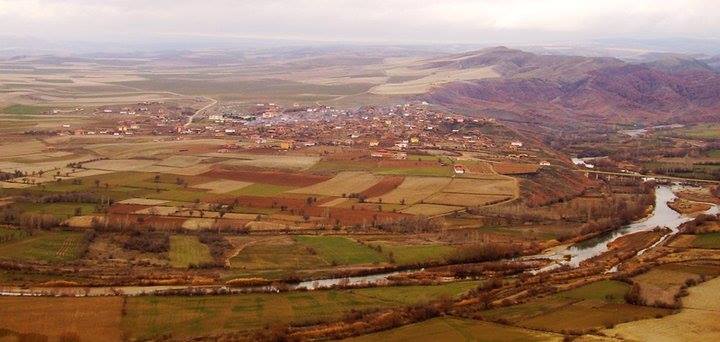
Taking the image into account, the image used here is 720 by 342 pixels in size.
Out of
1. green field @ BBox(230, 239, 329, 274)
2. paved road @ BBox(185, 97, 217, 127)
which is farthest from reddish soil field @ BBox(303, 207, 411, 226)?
paved road @ BBox(185, 97, 217, 127)

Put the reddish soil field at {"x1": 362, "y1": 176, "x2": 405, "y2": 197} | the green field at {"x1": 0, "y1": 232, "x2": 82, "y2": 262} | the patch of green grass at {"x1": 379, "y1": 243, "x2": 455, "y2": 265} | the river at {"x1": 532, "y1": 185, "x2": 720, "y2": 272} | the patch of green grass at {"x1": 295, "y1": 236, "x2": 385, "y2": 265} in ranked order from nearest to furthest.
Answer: the green field at {"x1": 0, "y1": 232, "x2": 82, "y2": 262}
the patch of green grass at {"x1": 295, "y1": 236, "x2": 385, "y2": 265}
the patch of green grass at {"x1": 379, "y1": 243, "x2": 455, "y2": 265}
the river at {"x1": 532, "y1": 185, "x2": 720, "y2": 272}
the reddish soil field at {"x1": 362, "y1": 176, "x2": 405, "y2": 197}

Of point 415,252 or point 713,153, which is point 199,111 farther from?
point 415,252

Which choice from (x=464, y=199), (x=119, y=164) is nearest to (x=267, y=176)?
(x=119, y=164)

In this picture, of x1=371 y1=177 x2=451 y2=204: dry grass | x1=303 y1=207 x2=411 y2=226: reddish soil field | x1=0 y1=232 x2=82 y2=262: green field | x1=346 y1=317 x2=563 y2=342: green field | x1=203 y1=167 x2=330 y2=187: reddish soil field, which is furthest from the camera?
x1=203 y1=167 x2=330 y2=187: reddish soil field

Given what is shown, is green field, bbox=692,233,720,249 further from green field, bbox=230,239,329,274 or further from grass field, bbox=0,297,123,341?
grass field, bbox=0,297,123,341

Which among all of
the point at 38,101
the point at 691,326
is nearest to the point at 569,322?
the point at 691,326

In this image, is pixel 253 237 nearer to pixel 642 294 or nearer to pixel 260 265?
pixel 260 265
